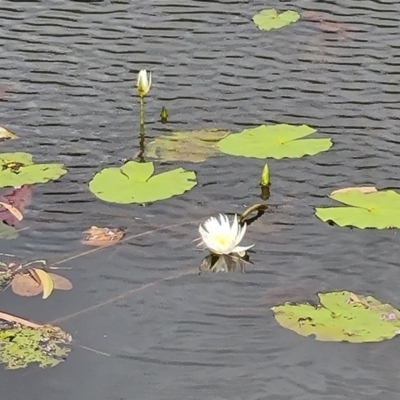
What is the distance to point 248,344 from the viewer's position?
3.18 meters

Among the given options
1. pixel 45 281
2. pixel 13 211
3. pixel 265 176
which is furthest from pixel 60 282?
pixel 265 176

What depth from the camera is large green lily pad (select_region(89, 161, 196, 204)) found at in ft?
12.8

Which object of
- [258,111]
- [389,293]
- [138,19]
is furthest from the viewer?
[138,19]

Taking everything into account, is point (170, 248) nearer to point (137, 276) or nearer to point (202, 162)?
point (137, 276)

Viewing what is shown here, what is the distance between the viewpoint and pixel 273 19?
5301mm

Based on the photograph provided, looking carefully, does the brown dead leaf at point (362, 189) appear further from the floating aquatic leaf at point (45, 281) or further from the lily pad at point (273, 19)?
the lily pad at point (273, 19)

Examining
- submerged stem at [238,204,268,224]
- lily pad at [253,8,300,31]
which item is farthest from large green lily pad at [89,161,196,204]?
lily pad at [253,8,300,31]

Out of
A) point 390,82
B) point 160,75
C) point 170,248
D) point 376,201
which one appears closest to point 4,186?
point 170,248

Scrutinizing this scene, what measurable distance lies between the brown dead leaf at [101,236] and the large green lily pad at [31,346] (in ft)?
1.76

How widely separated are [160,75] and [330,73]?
86cm

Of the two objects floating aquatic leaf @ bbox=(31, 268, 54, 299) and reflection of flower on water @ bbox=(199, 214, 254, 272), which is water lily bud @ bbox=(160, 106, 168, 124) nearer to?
reflection of flower on water @ bbox=(199, 214, 254, 272)

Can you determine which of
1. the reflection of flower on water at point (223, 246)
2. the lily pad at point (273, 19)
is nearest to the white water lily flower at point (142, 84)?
the reflection of flower on water at point (223, 246)

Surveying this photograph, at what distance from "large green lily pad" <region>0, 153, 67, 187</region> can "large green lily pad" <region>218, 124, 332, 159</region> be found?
733mm

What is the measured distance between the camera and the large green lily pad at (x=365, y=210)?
12.1ft
